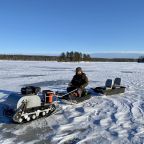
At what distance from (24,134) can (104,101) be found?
446cm

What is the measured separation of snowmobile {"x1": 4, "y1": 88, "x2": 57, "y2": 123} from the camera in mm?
7120

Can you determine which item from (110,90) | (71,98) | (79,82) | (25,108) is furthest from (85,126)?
(110,90)

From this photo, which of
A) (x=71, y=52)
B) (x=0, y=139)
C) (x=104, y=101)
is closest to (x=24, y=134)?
(x=0, y=139)

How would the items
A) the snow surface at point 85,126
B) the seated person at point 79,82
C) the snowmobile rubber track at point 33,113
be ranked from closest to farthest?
the snow surface at point 85,126
the snowmobile rubber track at point 33,113
the seated person at point 79,82

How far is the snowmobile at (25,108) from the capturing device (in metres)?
7.12

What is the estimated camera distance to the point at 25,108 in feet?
23.8

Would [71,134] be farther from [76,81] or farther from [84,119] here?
[76,81]

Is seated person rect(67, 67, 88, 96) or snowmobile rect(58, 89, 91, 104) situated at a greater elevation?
seated person rect(67, 67, 88, 96)

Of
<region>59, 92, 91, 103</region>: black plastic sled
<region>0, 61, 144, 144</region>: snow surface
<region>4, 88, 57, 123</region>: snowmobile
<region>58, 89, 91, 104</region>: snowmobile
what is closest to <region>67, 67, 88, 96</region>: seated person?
<region>58, 89, 91, 104</region>: snowmobile

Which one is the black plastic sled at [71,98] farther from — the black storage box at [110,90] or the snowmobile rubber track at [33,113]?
the black storage box at [110,90]

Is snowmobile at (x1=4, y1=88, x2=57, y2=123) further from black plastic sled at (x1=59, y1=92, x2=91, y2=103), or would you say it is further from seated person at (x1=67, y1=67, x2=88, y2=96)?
seated person at (x1=67, y1=67, x2=88, y2=96)

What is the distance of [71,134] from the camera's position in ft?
20.9

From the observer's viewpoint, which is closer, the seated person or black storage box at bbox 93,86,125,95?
the seated person

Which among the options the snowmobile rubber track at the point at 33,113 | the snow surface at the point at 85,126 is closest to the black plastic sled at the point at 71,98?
the snow surface at the point at 85,126
